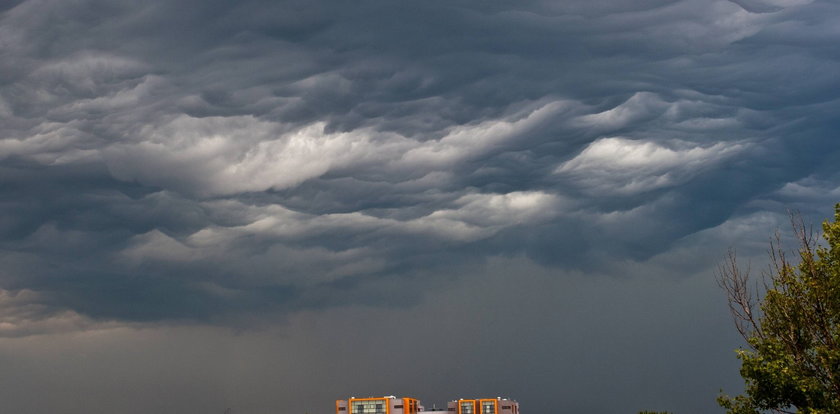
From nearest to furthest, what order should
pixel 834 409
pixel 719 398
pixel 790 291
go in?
1. pixel 834 409
2. pixel 790 291
3. pixel 719 398

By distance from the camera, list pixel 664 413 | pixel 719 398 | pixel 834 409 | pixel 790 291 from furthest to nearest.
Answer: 1. pixel 664 413
2. pixel 719 398
3. pixel 790 291
4. pixel 834 409

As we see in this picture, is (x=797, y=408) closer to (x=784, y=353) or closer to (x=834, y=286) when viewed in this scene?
(x=784, y=353)

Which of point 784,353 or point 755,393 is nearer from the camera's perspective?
point 784,353

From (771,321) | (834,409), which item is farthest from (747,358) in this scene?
(834,409)

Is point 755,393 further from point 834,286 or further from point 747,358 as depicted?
point 834,286

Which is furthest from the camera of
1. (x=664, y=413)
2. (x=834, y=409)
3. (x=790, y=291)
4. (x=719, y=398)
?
(x=664, y=413)

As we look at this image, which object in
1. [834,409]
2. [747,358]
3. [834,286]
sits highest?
[834,286]

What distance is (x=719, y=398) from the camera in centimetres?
5359

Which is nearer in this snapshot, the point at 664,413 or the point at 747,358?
the point at 747,358

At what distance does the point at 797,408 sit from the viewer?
50.5 m

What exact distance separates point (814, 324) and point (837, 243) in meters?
4.69

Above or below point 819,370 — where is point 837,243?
above

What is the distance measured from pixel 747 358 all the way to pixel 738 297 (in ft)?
13.2

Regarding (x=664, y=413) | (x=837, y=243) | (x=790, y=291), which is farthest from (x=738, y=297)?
(x=664, y=413)
